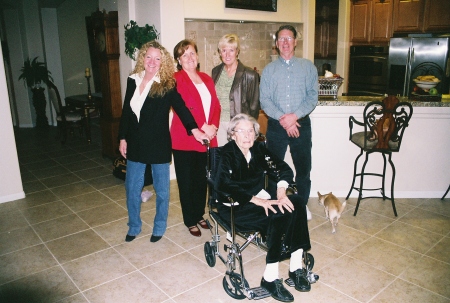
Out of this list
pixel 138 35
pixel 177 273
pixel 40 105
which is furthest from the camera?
pixel 40 105

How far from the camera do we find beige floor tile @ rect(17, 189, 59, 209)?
3881 millimetres

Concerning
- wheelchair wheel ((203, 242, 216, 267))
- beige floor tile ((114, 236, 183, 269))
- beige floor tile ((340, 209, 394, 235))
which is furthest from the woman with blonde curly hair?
beige floor tile ((340, 209, 394, 235))

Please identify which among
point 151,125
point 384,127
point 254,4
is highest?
point 254,4

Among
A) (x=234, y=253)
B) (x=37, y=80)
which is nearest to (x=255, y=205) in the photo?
(x=234, y=253)

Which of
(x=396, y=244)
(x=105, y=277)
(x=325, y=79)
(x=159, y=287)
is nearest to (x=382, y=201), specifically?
(x=396, y=244)

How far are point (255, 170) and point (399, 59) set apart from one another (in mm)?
4040

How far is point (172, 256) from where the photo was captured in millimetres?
2857

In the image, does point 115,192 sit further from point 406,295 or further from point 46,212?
point 406,295

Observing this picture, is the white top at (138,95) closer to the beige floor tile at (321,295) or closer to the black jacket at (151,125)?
the black jacket at (151,125)

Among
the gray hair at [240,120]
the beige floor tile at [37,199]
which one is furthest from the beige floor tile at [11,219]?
the gray hair at [240,120]

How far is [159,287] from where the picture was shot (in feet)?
8.13

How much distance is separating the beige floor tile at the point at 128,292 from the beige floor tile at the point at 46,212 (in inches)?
54.4

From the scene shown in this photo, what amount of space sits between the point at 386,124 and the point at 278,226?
1641 millimetres

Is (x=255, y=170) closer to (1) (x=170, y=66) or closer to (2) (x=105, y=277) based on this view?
(1) (x=170, y=66)
